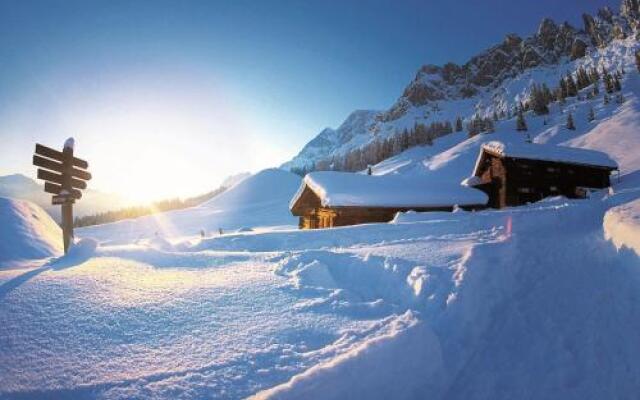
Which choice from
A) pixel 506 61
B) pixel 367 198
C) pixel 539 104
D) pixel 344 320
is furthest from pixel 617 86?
pixel 506 61

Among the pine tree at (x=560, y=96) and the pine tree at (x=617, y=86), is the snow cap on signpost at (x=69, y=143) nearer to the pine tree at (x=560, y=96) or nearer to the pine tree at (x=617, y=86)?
the pine tree at (x=617, y=86)

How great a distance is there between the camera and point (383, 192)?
2025 cm

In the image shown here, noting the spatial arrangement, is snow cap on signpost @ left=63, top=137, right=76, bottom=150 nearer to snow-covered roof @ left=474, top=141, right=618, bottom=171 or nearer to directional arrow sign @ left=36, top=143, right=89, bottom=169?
directional arrow sign @ left=36, top=143, right=89, bottom=169

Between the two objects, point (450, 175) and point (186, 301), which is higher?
point (450, 175)

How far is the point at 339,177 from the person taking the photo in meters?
21.5

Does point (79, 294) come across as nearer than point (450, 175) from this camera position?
Yes

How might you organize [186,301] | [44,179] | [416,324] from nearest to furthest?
[416,324] < [186,301] < [44,179]

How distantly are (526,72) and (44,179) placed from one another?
17988 cm

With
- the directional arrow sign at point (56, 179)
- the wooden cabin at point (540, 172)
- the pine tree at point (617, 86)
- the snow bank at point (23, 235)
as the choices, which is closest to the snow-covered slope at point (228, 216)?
the wooden cabin at point (540, 172)

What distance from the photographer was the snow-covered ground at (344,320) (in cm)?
326

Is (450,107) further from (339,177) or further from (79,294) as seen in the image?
(79,294)

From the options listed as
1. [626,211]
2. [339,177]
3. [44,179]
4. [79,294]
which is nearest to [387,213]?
[339,177]

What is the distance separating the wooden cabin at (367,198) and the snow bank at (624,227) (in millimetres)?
11858

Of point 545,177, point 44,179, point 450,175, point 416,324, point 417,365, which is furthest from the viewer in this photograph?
point 450,175
